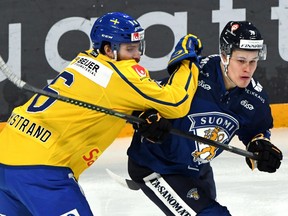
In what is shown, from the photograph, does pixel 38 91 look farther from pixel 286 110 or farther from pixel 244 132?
pixel 286 110

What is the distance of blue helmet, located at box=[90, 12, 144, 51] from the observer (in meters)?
3.53

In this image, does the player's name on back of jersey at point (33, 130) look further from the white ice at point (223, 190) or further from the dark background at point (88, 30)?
the dark background at point (88, 30)

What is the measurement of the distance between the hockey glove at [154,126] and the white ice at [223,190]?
1.28 metres

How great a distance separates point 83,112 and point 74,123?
0.06m

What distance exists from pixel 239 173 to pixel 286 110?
36.4 inches

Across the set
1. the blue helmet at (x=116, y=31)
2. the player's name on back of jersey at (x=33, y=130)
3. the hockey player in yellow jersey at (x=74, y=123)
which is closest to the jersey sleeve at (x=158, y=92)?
the hockey player in yellow jersey at (x=74, y=123)

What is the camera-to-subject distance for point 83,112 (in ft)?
11.4

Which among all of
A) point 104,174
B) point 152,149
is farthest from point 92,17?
point 152,149

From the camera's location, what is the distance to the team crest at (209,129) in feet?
12.2

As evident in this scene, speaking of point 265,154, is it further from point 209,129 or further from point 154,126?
point 154,126

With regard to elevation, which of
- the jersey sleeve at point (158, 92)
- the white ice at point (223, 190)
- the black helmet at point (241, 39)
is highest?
the black helmet at point (241, 39)

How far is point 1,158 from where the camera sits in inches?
139

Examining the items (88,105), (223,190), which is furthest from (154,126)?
(223,190)

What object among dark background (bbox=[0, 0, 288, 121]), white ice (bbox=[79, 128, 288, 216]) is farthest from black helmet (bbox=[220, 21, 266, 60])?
dark background (bbox=[0, 0, 288, 121])
